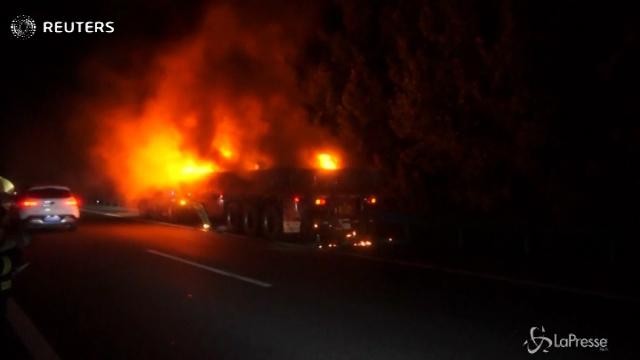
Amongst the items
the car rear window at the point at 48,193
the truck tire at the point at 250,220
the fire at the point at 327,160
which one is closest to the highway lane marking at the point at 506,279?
the truck tire at the point at 250,220

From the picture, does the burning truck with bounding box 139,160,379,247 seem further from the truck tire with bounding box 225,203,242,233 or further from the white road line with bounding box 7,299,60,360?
the white road line with bounding box 7,299,60,360

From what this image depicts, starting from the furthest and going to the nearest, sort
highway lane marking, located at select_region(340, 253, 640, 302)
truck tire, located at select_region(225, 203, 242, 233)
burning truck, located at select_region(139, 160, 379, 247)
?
truck tire, located at select_region(225, 203, 242, 233), burning truck, located at select_region(139, 160, 379, 247), highway lane marking, located at select_region(340, 253, 640, 302)

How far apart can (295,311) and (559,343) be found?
3.27 metres

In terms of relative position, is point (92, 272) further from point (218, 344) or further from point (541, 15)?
point (541, 15)

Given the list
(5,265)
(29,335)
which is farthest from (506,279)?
(5,265)

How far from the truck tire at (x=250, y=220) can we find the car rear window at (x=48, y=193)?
5.85 metres

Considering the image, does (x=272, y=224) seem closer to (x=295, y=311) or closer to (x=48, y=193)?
(x=48, y=193)

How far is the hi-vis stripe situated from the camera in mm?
7940

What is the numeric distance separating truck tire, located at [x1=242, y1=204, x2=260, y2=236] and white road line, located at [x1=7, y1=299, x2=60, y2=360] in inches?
471

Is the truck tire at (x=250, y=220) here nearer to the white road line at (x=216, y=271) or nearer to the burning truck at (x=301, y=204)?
the burning truck at (x=301, y=204)

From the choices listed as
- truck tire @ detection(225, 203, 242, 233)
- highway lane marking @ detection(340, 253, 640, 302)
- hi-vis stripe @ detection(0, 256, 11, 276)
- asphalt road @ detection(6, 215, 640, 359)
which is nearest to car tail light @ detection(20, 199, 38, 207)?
truck tire @ detection(225, 203, 242, 233)

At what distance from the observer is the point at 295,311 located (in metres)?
9.45

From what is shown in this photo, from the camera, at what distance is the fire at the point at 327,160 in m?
25.1

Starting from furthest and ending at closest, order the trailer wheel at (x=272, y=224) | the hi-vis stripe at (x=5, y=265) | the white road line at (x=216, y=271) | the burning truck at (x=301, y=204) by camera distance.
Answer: the trailer wheel at (x=272, y=224)
the burning truck at (x=301, y=204)
the white road line at (x=216, y=271)
the hi-vis stripe at (x=5, y=265)
